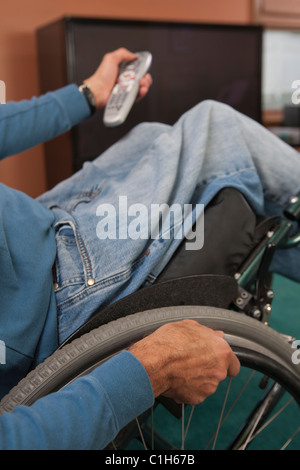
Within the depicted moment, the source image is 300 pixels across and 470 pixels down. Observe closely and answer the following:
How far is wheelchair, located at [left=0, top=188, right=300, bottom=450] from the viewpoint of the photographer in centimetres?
52

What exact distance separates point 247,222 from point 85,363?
1.08ft

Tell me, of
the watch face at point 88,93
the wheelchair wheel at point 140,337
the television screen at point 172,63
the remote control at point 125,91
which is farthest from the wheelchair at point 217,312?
the television screen at point 172,63

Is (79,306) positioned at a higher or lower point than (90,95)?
lower

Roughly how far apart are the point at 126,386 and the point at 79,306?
0.63 ft

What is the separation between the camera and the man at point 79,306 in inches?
16.1

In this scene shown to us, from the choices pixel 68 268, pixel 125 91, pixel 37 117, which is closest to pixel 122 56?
pixel 125 91

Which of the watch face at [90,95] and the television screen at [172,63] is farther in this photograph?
the television screen at [172,63]

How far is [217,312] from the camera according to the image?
58 cm

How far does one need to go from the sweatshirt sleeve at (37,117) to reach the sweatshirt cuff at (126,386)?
1.84ft

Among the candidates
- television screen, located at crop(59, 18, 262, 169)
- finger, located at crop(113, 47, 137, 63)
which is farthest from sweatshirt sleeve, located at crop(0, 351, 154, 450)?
television screen, located at crop(59, 18, 262, 169)

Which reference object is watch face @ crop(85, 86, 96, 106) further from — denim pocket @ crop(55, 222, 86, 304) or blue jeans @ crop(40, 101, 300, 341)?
denim pocket @ crop(55, 222, 86, 304)

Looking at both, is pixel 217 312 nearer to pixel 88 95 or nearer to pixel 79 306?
pixel 79 306

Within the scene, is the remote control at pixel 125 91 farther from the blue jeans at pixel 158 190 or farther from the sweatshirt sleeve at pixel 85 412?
the sweatshirt sleeve at pixel 85 412
